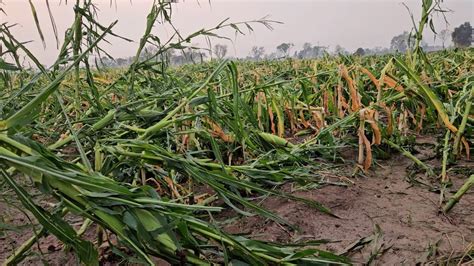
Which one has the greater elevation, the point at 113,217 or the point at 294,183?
the point at 113,217

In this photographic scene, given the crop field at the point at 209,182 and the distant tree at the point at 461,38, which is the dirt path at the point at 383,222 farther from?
the distant tree at the point at 461,38

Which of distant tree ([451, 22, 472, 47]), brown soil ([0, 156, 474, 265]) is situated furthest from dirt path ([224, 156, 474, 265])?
distant tree ([451, 22, 472, 47])

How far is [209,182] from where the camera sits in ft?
2.88

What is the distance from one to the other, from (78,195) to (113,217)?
66 millimetres

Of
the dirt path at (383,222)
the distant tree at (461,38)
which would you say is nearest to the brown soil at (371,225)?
the dirt path at (383,222)

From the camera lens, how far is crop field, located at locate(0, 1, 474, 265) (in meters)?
0.74

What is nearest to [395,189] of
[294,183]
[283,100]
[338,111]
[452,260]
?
[294,183]

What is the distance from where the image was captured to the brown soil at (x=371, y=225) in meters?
1.07

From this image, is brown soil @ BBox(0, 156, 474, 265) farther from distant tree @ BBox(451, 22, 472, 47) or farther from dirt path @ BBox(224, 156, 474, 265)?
distant tree @ BBox(451, 22, 472, 47)

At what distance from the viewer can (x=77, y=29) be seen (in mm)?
1016

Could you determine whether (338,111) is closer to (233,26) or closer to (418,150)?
→ (418,150)

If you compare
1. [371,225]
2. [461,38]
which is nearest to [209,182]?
[371,225]

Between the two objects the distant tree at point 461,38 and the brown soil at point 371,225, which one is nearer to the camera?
the brown soil at point 371,225

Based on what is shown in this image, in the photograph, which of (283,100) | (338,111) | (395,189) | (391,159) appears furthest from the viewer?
(283,100)
